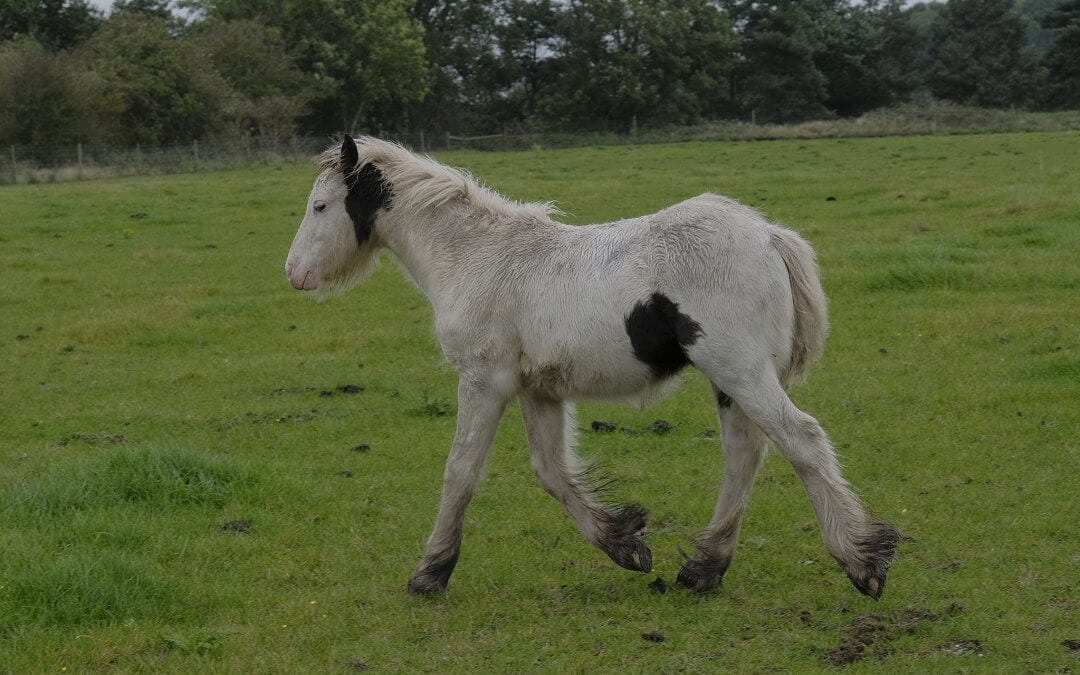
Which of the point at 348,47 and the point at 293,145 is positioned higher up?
the point at 348,47

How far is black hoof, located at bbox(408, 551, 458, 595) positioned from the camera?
652cm

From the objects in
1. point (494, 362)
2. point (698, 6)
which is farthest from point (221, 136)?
point (494, 362)

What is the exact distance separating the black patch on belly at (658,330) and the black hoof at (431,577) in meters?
1.61

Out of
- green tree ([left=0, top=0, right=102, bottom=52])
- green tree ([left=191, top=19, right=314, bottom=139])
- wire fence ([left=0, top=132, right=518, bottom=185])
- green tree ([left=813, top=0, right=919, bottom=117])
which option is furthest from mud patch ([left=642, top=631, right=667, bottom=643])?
Answer: green tree ([left=813, top=0, right=919, bottom=117])

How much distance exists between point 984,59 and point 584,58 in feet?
73.1

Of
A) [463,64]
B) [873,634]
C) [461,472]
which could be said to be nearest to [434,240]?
→ [461,472]

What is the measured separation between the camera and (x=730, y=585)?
655 cm

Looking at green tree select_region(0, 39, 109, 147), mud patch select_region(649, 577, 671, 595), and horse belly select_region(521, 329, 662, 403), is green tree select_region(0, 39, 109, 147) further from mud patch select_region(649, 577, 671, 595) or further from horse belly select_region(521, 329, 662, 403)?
mud patch select_region(649, 577, 671, 595)

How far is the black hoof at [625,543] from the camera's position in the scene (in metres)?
Result: 6.62

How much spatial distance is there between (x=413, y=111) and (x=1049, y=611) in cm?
6242

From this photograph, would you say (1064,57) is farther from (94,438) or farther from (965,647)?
(965,647)

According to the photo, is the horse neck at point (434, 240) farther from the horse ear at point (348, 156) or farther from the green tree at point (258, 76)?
the green tree at point (258, 76)

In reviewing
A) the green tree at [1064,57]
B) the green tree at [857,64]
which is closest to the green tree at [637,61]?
the green tree at [857,64]

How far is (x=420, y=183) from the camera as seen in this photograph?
707cm
